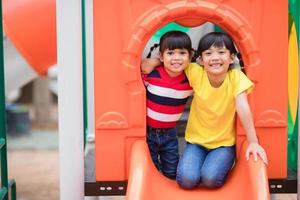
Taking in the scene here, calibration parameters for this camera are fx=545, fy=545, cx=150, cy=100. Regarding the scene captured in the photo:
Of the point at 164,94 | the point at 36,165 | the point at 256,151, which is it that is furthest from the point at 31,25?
the point at 36,165

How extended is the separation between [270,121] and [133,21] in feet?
2.71

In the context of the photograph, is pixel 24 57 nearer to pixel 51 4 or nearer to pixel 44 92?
pixel 51 4

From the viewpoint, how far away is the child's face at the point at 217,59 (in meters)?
2.57

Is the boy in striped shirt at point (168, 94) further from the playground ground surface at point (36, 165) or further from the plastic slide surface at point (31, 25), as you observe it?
the plastic slide surface at point (31, 25)

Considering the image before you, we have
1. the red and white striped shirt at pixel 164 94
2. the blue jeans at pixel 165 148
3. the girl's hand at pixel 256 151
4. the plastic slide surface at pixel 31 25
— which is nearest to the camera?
the girl's hand at pixel 256 151

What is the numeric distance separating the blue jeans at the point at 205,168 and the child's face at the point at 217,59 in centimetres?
39

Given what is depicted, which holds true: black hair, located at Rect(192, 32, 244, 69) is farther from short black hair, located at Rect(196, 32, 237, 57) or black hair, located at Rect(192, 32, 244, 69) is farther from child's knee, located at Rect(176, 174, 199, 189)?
child's knee, located at Rect(176, 174, 199, 189)

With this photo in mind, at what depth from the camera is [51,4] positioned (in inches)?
165

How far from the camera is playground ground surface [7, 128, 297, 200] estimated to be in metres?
5.92

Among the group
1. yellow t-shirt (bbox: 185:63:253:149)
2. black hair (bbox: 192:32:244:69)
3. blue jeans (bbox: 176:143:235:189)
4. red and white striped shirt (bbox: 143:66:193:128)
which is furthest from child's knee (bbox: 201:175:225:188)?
black hair (bbox: 192:32:244:69)

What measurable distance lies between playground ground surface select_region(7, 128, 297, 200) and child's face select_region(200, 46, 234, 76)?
1.98m

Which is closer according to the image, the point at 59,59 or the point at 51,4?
the point at 59,59

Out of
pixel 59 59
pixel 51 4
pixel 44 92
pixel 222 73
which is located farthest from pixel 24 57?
pixel 44 92

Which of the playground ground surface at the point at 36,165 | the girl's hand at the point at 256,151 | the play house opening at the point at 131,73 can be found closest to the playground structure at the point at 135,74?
the play house opening at the point at 131,73
